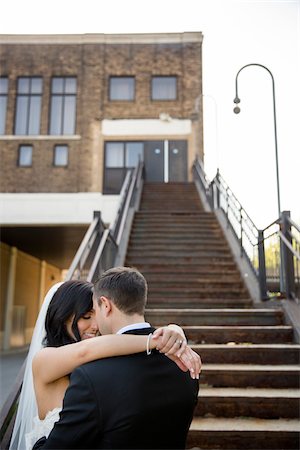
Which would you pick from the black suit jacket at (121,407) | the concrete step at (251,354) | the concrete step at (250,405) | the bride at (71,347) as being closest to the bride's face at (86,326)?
the bride at (71,347)

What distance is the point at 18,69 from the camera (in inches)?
803

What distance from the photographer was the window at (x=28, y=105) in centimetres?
1995

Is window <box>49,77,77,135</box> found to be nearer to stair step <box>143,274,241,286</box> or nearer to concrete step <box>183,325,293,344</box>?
stair step <box>143,274,241,286</box>

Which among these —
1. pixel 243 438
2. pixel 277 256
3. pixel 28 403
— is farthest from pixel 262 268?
pixel 28 403

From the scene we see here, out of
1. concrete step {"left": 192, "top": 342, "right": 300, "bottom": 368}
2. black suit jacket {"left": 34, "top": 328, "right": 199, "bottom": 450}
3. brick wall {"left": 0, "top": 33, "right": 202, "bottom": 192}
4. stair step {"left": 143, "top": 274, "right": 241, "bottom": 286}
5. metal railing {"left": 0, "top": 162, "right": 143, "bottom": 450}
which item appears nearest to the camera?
black suit jacket {"left": 34, "top": 328, "right": 199, "bottom": 450}

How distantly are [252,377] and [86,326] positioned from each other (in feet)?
9.54

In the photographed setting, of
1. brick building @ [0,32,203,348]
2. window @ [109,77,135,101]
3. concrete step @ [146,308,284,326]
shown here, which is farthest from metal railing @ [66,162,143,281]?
window @ [109,77,135,101]

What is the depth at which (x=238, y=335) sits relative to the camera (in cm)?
536

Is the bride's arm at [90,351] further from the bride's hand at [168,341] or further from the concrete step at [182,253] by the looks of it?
the concrete step at [182,253]

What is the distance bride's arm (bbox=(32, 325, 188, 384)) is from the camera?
1.65 m

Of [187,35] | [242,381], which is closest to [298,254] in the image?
[242,381]

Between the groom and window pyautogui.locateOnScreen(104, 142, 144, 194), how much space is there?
1787cm

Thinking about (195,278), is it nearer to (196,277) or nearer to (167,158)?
(196,277)

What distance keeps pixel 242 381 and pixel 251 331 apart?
2.97ft
